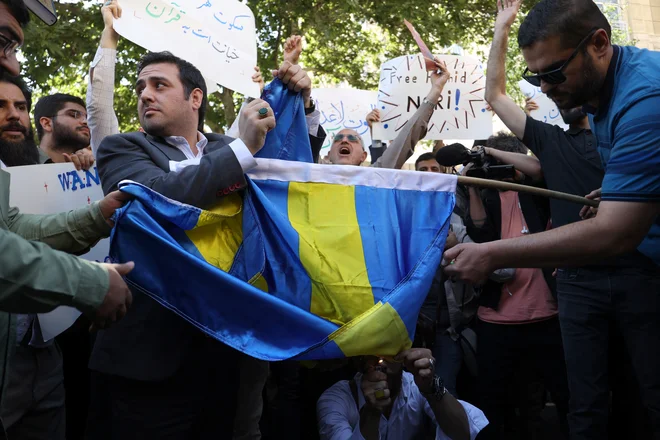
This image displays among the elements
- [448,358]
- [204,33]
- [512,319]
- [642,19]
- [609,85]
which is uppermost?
[642,19]

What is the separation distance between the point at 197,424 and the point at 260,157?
3.58 ft

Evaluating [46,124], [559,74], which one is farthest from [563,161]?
[46,124]

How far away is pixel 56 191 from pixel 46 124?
0.94m

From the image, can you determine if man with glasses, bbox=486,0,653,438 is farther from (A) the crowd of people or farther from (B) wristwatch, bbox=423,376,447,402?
(B) wristwatch, bbox=423,376,447,402

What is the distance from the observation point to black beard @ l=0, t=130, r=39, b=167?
3.27 metres

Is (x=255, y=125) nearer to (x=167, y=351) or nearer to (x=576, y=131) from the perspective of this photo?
(x=167, y=351)

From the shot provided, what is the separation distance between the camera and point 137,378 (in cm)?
226

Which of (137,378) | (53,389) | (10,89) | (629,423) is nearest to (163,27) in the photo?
(10,89)

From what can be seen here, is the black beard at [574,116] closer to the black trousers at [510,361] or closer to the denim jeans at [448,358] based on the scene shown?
the black trousers at [510,361]

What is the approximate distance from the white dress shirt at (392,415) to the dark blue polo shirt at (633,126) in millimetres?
1410

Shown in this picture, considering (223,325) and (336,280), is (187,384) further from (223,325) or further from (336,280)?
(336,280)

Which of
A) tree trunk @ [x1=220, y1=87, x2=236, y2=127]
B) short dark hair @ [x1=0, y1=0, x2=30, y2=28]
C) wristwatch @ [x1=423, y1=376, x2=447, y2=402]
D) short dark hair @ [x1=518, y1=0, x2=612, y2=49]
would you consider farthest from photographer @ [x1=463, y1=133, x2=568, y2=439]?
tree trunk @ [x1=220, y1=87, x2=236, y2=127]

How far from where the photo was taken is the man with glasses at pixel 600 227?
2428 mm

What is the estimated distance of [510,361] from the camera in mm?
4117
